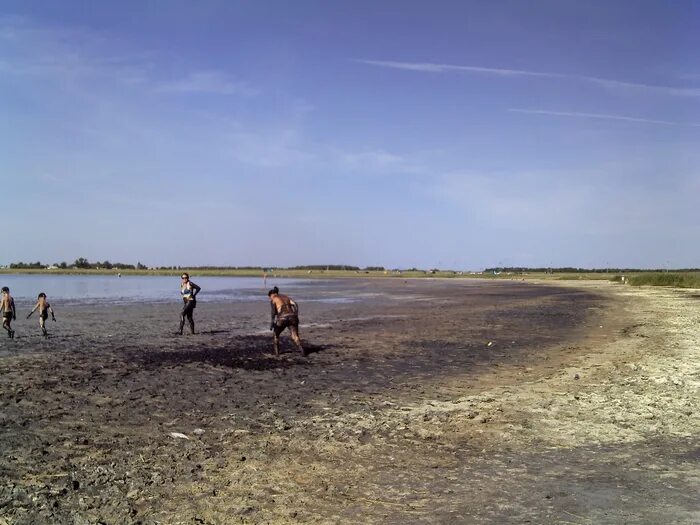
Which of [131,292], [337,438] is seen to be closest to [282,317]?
[337,438]

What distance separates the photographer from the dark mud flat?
6223mm

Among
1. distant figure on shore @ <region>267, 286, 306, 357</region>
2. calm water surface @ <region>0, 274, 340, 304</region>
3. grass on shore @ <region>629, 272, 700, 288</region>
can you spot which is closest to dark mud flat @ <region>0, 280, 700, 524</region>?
distant figure on shore @ <region>267, 286, 306, 357</region>

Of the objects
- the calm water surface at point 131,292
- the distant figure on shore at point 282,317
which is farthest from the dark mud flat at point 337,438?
the calm water surface at point 131,292

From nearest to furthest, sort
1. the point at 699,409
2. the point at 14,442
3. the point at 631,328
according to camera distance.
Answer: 1. the point at 14,442
2. the point at 699,409
3. the point at 631,328

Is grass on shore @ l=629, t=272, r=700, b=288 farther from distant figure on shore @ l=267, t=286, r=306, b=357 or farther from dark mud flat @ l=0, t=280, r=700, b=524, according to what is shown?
distant figure on shore @ l=267, t=286, r=306, b=357

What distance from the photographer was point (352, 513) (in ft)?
19.8

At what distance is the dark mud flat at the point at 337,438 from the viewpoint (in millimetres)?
6223

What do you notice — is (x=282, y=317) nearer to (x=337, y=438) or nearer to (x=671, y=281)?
(x=337, y=438)

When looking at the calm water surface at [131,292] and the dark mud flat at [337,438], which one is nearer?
the dark mud flat at [337,438]

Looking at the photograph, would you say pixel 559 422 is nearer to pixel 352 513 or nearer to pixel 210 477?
pixel 352 513

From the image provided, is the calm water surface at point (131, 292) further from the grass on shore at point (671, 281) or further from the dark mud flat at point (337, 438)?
the grass on shore at point (671, 281)

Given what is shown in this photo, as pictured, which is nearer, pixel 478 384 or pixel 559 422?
pixel 559 422

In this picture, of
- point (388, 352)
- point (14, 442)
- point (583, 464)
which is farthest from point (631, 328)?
point (14, 442)

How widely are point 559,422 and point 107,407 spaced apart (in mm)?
8197
